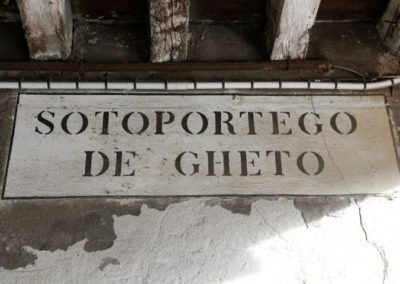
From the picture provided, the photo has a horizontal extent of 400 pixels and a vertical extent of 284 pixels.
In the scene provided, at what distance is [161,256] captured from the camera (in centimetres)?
238

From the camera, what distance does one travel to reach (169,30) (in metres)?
2.66

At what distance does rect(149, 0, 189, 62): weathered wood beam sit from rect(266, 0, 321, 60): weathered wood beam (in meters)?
0.35

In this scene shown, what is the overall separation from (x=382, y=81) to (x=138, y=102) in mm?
1008

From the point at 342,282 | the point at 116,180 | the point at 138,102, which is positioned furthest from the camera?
the point at 138,102

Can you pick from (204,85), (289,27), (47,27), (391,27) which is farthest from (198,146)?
(391,27)

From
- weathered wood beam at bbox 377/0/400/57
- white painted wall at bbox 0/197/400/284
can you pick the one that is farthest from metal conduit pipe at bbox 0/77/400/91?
white painted wall at bbox 0/197/400/284

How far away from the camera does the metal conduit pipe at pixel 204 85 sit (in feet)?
8.93

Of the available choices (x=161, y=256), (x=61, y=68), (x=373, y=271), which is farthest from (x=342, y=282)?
(x=61, y=68)

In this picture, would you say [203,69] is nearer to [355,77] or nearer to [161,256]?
[355,77]

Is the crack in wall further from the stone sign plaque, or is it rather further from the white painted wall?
the stone sign plaque

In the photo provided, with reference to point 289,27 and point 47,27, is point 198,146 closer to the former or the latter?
point 289,27

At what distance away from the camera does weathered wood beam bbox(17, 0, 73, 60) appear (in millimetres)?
2578

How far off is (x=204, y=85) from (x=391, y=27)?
2.74 feet

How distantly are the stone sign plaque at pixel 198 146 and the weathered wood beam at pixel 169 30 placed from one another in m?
0.18
